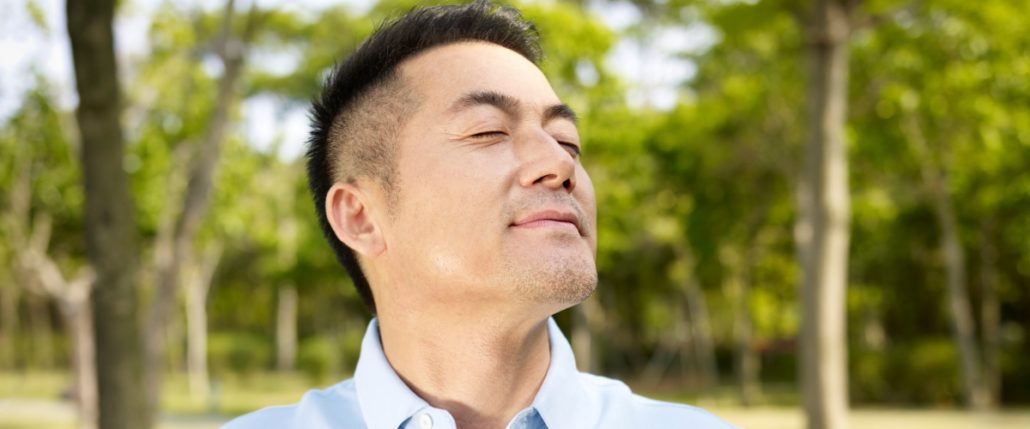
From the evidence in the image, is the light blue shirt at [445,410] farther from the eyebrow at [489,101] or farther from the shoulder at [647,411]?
the eyebrow at [489,101]

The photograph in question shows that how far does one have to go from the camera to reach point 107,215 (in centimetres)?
641

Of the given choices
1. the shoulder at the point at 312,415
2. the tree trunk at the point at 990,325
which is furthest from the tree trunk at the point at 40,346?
the shoulder at the point at 312,415

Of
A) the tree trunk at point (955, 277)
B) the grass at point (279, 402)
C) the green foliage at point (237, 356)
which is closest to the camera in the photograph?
the grass at point (279, 402)

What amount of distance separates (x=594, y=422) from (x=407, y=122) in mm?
627

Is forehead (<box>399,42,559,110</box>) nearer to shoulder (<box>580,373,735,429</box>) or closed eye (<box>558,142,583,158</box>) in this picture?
closed eye (<box>558,142,583,158</box>)

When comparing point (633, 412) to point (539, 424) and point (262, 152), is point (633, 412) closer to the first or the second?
point (539, 424)

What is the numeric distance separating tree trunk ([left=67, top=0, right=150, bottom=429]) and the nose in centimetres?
491

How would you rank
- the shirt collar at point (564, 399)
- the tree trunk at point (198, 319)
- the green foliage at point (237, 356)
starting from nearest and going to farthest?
the shirt collar at point (564, 399), the tree trunk at point (198, 319), the green foliage at point (237, 356)

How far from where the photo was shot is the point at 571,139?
6.71 feet

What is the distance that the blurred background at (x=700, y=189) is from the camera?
17.2m

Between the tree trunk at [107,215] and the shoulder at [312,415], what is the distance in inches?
183

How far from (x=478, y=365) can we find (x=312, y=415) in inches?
13.3

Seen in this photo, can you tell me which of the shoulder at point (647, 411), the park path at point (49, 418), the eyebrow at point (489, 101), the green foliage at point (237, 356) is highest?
the green foliage at point (237, 356)

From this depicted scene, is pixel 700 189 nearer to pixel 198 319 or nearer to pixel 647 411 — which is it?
pixel 198 319
